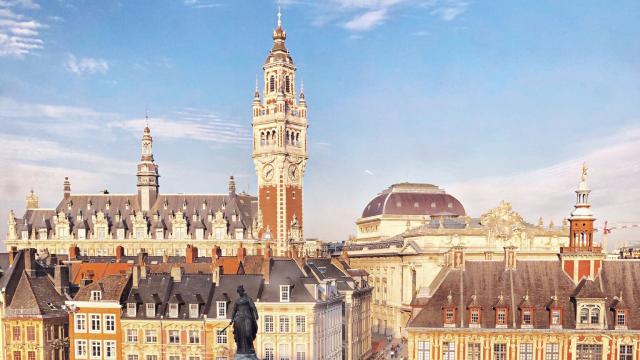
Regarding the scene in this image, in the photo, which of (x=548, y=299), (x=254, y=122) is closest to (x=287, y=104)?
(x=254, y=122)

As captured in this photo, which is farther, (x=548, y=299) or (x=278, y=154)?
(x=278, y=154)

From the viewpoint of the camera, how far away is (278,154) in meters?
→ 122

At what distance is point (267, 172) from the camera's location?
12381cm

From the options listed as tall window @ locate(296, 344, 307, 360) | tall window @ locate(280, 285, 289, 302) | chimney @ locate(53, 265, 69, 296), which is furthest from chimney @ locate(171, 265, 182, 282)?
tall window @ locate(296, 344, 307, 360)

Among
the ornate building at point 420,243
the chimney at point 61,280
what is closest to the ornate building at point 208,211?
the ornate building at point 420,243

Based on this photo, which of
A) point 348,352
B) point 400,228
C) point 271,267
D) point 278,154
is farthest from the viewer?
point 400,228

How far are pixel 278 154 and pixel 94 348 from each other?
63.2 metres

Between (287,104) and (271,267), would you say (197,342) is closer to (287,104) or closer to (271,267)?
(271,267)

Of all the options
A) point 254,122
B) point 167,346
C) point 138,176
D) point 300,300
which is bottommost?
point 167,346

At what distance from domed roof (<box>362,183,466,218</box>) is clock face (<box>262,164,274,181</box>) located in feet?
105

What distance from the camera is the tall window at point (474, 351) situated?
190ft

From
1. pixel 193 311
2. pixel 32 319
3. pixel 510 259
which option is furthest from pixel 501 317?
pixel 32 319

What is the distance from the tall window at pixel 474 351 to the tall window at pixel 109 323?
3449 centimetres

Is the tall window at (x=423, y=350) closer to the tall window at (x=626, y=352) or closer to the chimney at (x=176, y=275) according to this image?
the tall window at (x=626, y=352)
